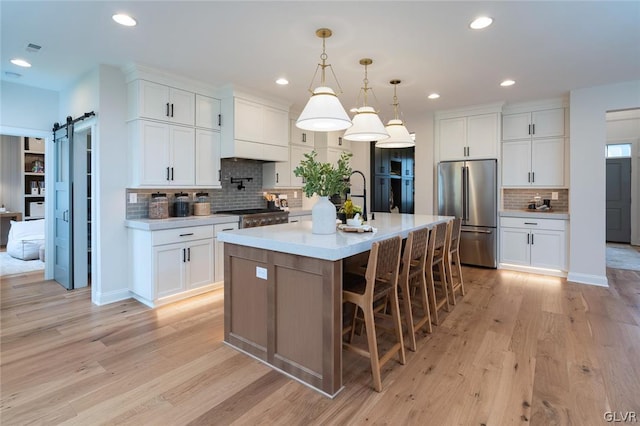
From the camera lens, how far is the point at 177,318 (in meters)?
3.32

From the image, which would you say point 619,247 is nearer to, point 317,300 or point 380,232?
point 380,232

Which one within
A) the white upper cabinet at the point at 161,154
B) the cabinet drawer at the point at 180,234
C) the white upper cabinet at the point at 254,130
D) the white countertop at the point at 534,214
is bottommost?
the cabinet drawer at the point at 180,234

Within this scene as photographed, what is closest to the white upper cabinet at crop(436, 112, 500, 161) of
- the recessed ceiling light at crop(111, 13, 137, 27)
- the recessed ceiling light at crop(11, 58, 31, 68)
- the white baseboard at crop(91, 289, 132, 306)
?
the recessed ceiling light at crop(111, 13, 137, 27)

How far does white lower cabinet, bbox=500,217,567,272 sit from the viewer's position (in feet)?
15.8

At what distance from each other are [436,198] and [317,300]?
4.36 m

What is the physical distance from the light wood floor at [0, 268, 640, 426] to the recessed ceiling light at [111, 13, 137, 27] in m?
2.57

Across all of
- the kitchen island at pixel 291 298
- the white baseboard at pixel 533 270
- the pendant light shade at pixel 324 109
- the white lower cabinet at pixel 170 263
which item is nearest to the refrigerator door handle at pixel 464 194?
the white baseboard at pixel 533 270

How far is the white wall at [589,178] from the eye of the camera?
14.3ft

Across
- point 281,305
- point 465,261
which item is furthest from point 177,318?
point 465,261

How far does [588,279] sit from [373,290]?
395cm

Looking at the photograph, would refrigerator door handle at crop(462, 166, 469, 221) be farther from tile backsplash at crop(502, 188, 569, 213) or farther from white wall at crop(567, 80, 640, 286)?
white wall at crop(567, 80, 640, 286)

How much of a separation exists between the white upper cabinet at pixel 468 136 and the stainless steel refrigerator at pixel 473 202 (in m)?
0.20

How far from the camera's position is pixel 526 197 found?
553 cm

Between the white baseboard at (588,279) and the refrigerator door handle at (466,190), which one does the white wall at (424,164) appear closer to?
the refrigerator door handle at (466,190)
